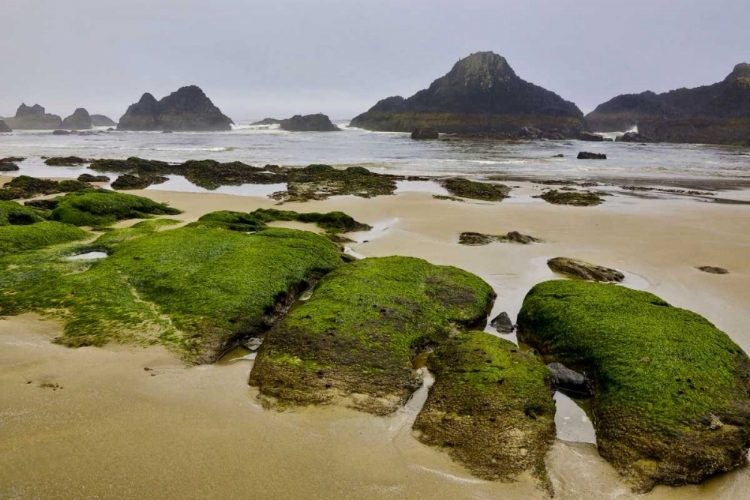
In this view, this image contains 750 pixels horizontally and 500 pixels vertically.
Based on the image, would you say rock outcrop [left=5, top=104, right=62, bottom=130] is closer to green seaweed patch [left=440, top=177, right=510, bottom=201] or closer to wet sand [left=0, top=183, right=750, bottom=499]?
green seaweed patch [left=440, top=177, right=510, bottom=201]

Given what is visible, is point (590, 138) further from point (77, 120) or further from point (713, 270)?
point (77, 120)

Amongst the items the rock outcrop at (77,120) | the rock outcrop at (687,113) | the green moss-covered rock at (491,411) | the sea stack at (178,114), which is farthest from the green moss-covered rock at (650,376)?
the rock outcrop at (77,120)

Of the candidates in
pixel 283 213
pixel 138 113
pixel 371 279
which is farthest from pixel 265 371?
pixel 138 113

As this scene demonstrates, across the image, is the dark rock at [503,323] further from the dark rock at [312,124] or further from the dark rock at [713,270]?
the dark rock at [312,124]

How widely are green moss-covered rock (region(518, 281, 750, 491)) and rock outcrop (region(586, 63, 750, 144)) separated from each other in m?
107

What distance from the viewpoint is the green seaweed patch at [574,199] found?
2015cm

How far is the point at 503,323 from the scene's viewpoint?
779 cm

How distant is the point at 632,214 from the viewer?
696 inches

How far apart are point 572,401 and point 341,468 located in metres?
3.16

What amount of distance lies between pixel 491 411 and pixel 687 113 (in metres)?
165

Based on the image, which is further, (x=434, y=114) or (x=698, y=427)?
(x=434, y=114)

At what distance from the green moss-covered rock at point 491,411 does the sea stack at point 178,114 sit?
14274 centimetres

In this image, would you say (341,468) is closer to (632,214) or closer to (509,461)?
(509,461)

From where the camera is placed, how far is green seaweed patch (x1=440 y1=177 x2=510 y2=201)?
2183 cm
